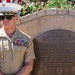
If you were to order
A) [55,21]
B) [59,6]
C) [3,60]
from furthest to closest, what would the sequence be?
[59,6], [55,21], [3,60]

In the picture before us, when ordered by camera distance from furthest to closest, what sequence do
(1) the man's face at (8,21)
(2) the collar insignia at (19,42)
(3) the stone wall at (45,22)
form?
(3) the stone wall at (45,22) → (2) the collar insignia at (19,42) → (1) the man's face at (8,21)

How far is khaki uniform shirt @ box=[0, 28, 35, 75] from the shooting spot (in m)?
4.09

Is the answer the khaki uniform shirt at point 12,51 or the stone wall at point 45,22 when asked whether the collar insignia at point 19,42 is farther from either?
the stone wall at point 45,22

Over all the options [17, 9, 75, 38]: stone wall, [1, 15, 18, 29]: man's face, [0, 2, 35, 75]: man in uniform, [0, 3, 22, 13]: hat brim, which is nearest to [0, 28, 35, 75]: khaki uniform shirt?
[0, 2, 35, 75]: man in uniform

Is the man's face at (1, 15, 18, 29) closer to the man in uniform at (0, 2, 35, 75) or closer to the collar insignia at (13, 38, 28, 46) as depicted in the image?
the man in uniform at (0, 2, 35, 75)

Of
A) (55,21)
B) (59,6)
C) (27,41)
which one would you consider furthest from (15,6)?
(59,6)

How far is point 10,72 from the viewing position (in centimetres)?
418

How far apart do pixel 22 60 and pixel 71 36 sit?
1.52 metres

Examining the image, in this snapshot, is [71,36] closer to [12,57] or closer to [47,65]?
[47,65]

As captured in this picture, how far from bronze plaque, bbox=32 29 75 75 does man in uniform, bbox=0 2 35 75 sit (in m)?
1.31

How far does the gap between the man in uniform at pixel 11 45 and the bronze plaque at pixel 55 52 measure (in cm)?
131

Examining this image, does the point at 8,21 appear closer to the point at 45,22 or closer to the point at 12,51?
the point at 12,51

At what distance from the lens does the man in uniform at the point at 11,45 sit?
4.07 metres

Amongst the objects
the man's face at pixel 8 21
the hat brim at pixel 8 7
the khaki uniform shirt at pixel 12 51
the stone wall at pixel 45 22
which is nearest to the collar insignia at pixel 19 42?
the khaki uniform shirt at pixel 12 51
